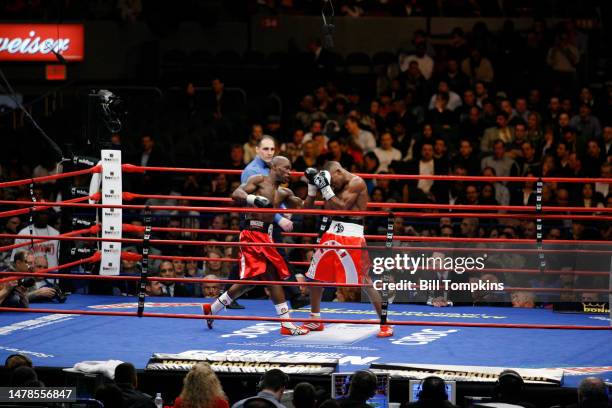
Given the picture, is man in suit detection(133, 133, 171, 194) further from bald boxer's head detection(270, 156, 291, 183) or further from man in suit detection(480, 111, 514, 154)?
bald boxer's head detection(270, 156, 291, 183)

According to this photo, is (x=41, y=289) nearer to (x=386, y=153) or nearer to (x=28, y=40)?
(x=386, y=153)

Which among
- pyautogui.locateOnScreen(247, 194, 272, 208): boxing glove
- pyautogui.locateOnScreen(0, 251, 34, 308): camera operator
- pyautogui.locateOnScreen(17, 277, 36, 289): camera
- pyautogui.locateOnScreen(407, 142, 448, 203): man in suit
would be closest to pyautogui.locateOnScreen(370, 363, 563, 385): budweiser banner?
pyautogui.locateOnScreen(247, 194, 272, 208): boxing glove

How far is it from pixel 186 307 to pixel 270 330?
1369 mm

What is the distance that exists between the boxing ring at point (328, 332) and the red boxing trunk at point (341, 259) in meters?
0.15

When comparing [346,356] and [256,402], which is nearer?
[256,402]

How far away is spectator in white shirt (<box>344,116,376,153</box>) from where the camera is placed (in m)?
13.4

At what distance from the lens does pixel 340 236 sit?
894 cm

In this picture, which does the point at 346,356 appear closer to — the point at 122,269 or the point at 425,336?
the point at 425,336

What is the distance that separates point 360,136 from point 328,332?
15.3ft

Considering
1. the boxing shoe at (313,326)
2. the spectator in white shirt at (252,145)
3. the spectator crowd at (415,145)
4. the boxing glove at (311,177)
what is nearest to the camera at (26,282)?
the spectator crowd at (415,145)

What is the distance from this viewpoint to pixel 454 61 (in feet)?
48.4

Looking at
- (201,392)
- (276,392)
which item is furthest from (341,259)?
(201,392)

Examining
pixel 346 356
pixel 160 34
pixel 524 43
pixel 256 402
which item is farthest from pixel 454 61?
pixel 256 402

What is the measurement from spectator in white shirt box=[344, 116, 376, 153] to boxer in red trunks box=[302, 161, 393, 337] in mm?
4314
